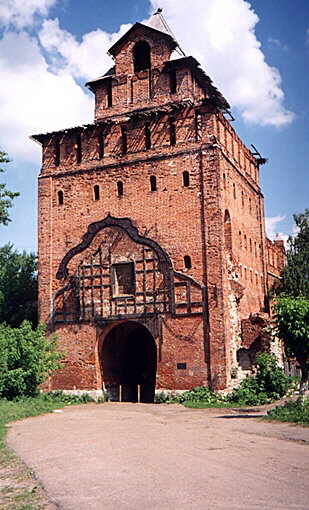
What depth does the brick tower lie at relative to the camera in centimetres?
1914

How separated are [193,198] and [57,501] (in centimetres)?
1427

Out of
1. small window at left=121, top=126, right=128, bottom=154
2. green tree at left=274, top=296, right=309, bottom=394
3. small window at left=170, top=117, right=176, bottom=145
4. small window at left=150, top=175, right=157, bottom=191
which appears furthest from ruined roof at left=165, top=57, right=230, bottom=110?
green tree at left=274, top=296, right=309, bottom=394

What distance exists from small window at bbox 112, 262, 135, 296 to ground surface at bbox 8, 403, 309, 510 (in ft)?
21.1

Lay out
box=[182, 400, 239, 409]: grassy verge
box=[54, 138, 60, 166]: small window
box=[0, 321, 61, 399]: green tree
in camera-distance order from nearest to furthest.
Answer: box=[182, 400, 239, 409]: grassy verge < box=[0, 321, 61, 399]: green tree < box=[54, 138, 60, 166]: small window

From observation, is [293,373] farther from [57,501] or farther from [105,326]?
[57,501]

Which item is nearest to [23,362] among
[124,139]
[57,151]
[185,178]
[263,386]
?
[263,386]

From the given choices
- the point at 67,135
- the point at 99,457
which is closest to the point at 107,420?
the point at 99,457

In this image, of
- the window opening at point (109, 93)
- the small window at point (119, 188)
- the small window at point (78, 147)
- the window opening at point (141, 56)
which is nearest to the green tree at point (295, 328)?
the small window at point (119, 188)

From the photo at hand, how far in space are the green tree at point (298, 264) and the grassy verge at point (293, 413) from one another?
395 inches

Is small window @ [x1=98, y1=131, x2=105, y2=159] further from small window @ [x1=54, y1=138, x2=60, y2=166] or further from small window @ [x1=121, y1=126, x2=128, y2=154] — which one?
small window @ [x1=54, y1=138, x2=60, y2=166]

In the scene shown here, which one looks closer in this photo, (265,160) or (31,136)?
(31,136)

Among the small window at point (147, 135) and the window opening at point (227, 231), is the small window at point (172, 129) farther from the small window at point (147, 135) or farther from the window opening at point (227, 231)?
the window opening at point (227, 231)

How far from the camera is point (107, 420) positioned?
14531mm

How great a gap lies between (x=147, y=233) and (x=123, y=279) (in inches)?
73.8
